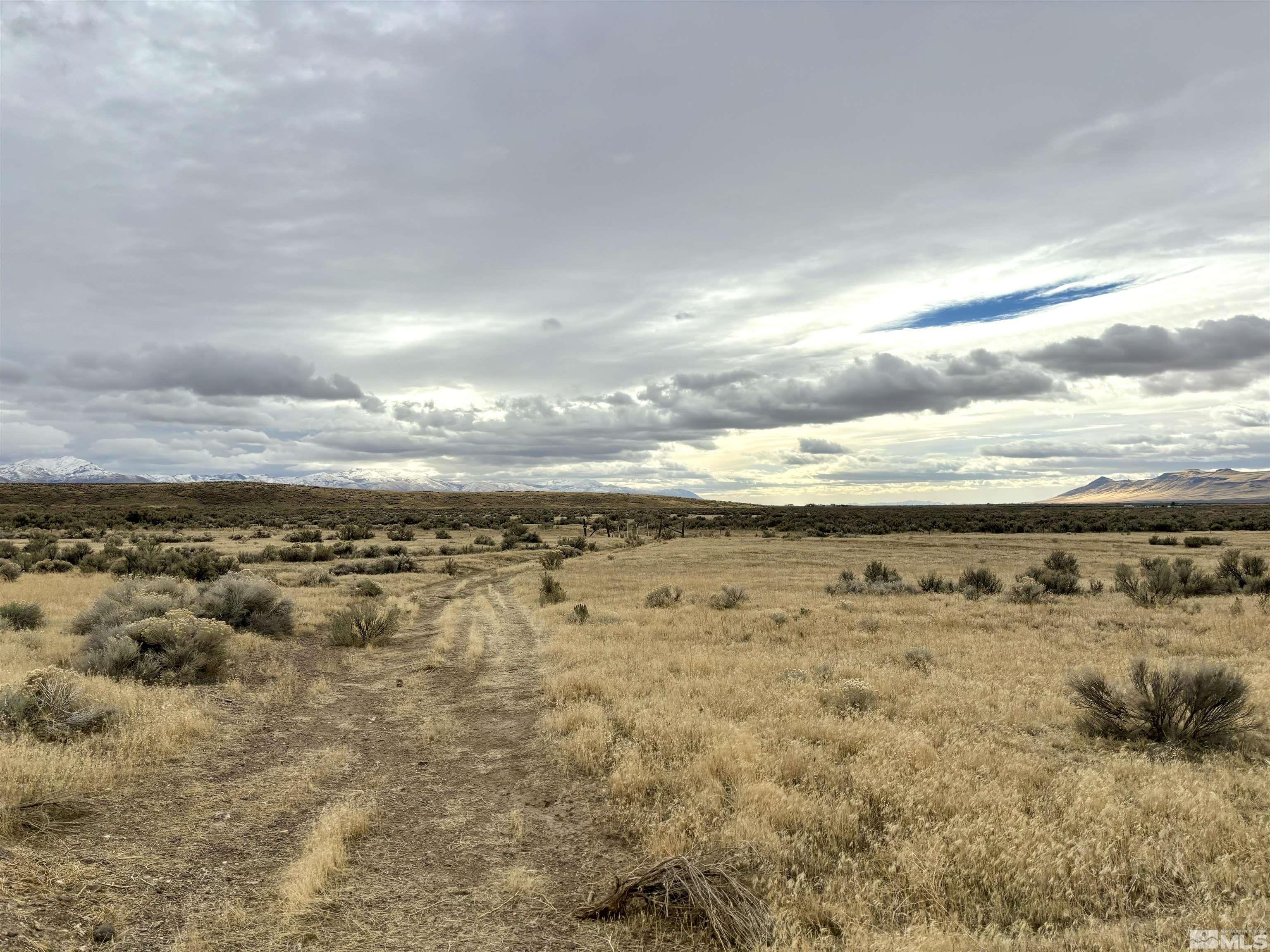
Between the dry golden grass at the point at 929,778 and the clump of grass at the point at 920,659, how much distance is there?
29 cm

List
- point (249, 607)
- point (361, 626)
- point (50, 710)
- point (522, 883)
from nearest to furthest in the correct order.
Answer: point (522, 883) → point (50, 710) → point (249, 607) → point (361, 626)

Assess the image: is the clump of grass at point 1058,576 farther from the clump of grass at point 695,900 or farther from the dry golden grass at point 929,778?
the clump of grass at point 695,900

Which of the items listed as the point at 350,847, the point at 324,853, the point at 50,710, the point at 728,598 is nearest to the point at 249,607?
the point at 50,710

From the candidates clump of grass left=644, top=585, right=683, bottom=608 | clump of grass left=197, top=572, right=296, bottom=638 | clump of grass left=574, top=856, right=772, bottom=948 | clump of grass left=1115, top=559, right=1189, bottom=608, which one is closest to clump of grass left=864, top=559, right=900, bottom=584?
clump of grass left=1115, top=559, right=1189, bottom=608

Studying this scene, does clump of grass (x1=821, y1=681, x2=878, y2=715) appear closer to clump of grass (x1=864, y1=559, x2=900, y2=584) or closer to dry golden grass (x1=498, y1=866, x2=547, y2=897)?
dry golden grass (x1=498, y1=866, x2=547, y2=897)

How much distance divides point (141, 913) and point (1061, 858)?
7232mm

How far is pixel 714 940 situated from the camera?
4.79m

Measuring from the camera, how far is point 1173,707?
8797 millimetres

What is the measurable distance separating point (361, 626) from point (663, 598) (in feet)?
29.9

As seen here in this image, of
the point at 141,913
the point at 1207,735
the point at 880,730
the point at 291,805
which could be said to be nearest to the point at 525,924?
the point at 141,913

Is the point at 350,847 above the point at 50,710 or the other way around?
the other way around

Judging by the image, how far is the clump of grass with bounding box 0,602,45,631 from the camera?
1470cm

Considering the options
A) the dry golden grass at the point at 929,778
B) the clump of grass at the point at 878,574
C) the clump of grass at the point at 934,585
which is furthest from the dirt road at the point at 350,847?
the clump of grass at the point at 878,574

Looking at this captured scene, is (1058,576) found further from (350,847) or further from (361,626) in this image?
(350,847)
